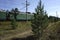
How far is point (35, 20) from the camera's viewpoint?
74.4ft

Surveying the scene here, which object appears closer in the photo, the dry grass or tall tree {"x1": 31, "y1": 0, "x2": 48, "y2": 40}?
tall tree {"x1": 31, "y1": 0, "x2": 48, "y2": 40}

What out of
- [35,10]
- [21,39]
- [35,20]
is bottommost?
[21,39]

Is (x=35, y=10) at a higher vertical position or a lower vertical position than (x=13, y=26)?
higher

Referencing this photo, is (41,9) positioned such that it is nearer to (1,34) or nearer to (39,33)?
(39,33)

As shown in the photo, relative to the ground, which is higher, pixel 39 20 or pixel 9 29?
pixel 39 20

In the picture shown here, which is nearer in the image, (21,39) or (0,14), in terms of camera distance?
(21,39)

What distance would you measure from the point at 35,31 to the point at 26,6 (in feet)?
110

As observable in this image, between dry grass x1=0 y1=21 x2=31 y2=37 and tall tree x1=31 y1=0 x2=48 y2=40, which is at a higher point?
tall tree x1=31 y1=0 x2=48 y2=40

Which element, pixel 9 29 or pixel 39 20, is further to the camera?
pixel 9 29

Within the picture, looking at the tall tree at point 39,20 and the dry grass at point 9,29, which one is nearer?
the tall tree at point 39,20

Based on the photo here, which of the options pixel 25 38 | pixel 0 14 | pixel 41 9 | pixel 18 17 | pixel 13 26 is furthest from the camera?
pixel 18 17

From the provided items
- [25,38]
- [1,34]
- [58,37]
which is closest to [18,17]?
[1,34]

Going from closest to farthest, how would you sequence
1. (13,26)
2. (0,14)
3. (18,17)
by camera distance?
(13,26), (0,14), (18,17)

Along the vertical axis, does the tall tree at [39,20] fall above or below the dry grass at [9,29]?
above
